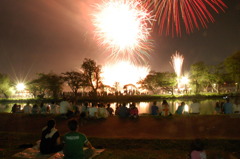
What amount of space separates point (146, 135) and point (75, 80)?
1605 inches

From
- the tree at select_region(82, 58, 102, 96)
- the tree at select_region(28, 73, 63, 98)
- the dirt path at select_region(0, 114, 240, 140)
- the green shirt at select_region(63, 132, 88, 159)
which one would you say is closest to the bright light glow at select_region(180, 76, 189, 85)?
the tree at select_region(82, 58, 102, 96)

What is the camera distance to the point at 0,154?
619cm

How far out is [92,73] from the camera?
44.6 m

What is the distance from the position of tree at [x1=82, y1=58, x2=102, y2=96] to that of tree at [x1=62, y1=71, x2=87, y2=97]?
1.46 m

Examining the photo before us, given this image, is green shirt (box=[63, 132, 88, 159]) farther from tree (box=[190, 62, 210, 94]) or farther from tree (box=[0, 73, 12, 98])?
tree (box=[0, 73, 12, 98])

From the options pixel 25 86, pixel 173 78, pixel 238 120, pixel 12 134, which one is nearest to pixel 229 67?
pixel 173 78

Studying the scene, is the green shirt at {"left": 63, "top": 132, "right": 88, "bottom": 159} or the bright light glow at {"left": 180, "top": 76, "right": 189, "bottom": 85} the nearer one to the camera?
the green shirt at {"left": 63, "top": 132, "right": 88, "bottom": 159}

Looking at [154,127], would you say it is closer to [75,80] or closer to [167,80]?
[75,80]

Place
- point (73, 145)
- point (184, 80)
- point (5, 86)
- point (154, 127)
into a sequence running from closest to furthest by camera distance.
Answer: point (73, 145)
point (154, 127)
point (184, 80)
point (5, 86)

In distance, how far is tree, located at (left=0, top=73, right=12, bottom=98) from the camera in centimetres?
6206

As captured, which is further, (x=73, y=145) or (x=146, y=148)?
(x=146, y=148)

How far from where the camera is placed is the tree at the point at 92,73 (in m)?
44.5

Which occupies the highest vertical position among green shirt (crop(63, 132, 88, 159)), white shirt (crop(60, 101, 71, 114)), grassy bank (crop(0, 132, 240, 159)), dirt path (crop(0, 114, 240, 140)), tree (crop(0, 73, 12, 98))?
tree (crop(0, 73, 12, 98))

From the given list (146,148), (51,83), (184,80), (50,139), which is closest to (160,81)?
(184,80)
